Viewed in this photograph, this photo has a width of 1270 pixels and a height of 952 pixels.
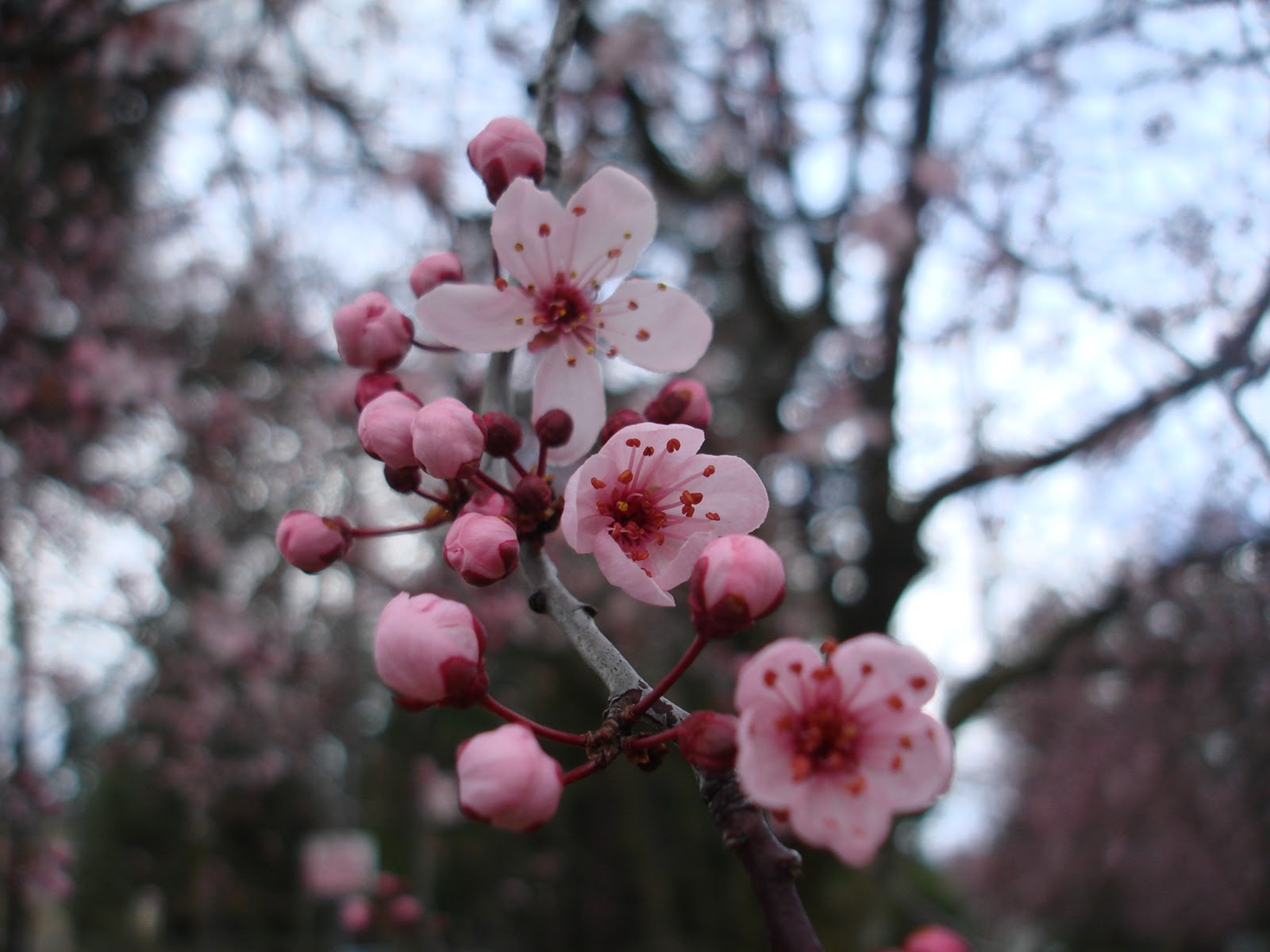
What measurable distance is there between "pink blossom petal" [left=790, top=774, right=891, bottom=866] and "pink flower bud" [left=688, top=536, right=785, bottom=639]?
0.16m

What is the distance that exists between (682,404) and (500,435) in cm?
26

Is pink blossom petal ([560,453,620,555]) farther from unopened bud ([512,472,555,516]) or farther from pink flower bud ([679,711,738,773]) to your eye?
pink flower bud ([679,711,738,773])

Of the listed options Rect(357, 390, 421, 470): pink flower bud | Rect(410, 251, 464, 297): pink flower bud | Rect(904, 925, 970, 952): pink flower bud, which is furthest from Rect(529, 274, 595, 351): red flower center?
Rect(904, 925, 970, 952): pink flower bud

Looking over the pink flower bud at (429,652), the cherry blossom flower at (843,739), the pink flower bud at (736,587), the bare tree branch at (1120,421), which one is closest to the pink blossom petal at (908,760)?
the cherry blossom flower at (843,739)

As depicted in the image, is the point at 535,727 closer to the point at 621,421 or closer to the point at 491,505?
the point at 491,505

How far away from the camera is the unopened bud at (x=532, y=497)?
3.07 ft

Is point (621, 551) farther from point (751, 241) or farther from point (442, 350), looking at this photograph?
point (751, 241)

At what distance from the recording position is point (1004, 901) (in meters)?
15.2

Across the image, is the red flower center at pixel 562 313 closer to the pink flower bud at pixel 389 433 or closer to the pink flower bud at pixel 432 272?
the pink flower bud at pixel 432 272

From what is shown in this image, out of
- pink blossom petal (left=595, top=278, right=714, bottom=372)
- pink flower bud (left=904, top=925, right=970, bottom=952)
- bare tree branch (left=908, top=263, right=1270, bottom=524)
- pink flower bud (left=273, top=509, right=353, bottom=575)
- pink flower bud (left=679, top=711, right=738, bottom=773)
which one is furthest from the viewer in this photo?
bare tree branch (left=908, top=263, right=1270, bottom=524)

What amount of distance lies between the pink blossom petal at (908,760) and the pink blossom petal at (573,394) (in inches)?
20.9

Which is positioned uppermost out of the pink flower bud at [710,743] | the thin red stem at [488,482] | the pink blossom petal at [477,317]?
the pink blossom petal at [477,317]

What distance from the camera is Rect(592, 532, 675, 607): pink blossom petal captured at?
883 mm

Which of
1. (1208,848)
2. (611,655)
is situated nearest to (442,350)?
(611,655)
